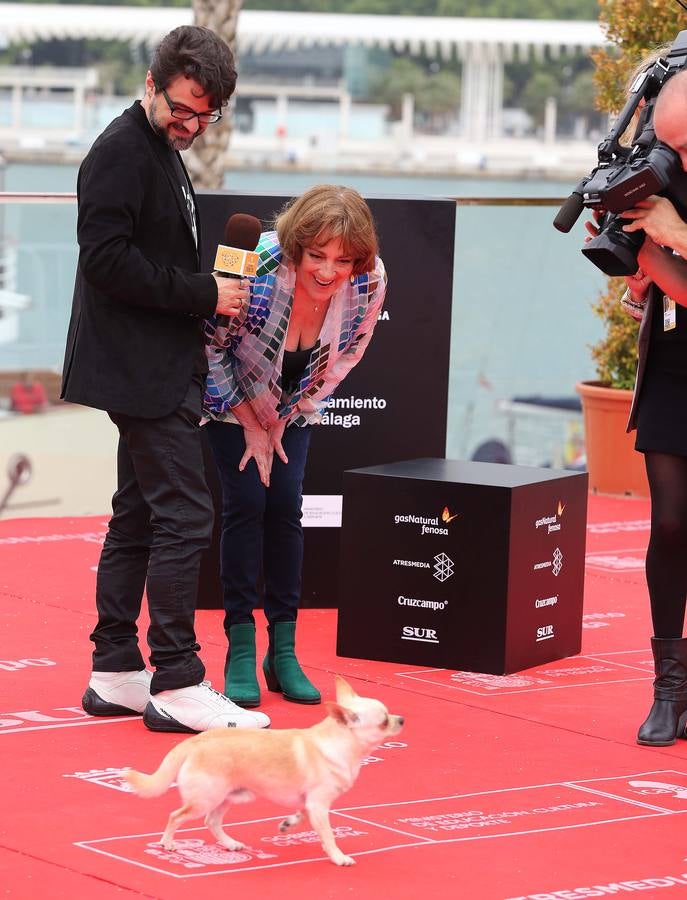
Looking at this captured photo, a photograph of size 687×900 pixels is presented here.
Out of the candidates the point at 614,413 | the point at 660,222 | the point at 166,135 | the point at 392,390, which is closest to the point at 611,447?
the point at 614,413

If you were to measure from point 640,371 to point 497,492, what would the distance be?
2.37ft

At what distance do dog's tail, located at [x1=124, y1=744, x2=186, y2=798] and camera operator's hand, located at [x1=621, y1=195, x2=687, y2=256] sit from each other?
1444mm

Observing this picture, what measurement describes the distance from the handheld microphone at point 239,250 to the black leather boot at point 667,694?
1.29 m

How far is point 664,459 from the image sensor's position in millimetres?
3568

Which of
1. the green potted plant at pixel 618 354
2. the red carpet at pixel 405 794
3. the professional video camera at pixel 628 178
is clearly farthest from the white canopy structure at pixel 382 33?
the professional video camera at pixel 628 178

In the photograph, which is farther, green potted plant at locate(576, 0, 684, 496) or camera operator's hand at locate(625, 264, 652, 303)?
green potted plant at locate(576, 0, 684, 496)

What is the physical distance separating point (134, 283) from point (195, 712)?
0.97m

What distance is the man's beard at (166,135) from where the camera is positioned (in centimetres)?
343

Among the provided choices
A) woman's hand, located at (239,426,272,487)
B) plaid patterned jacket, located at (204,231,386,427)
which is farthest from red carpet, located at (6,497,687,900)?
plaid patterned jacket, located at (204,231,386,427)

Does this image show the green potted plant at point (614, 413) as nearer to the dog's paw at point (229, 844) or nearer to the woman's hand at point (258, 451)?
the woman's hand at point (258, 451)

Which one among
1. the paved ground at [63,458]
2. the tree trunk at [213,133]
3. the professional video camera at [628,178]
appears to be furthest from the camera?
the tree trunk at [213,133]

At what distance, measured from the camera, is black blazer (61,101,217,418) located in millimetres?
3338

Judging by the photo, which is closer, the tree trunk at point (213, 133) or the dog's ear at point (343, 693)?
the dog's ear at point (343, 693)

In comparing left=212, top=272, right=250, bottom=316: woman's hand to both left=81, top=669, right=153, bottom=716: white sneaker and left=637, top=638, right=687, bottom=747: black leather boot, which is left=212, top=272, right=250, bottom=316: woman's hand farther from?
left=637, top=638, right=687, bottom=747: black leather boot
